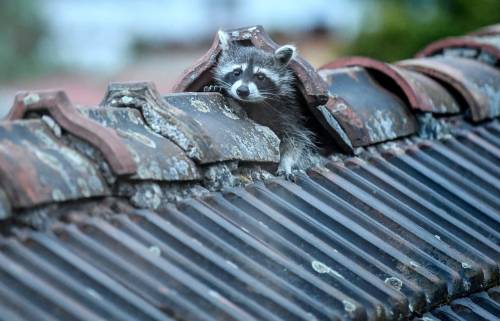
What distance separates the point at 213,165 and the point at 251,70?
179 cm

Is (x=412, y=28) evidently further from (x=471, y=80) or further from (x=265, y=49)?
(x=265, y=49)

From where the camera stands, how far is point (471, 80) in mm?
5945

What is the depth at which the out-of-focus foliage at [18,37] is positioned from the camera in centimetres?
3200

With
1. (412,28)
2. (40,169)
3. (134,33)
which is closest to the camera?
(40,169)

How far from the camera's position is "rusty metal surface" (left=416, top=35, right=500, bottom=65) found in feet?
21.3

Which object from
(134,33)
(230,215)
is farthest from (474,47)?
(134,33)

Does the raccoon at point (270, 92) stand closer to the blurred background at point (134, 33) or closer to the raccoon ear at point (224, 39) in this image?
the raccoon ear at point (224, 39)

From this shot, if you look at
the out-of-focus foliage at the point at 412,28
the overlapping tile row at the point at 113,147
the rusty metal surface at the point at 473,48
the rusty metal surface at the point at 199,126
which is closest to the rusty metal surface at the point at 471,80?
the rusty metal surface at the point at 473,48

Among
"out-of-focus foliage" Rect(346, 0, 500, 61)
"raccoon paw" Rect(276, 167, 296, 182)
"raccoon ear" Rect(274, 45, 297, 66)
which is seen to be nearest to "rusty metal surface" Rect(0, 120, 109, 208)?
"raccoon paw" Rect(276, 167, 296, 182)

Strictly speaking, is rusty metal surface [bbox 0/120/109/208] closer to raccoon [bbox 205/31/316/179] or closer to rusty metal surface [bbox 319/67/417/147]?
raccoon [bbox 205/31/316/179]

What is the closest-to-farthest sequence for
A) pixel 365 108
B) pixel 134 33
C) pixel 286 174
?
pixel 286 174, pixel 365 108, pixel 134 33

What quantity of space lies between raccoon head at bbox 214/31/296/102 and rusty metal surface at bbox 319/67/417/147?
0.20m

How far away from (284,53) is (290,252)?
5.74ft

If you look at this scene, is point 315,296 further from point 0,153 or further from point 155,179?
point 0,153
